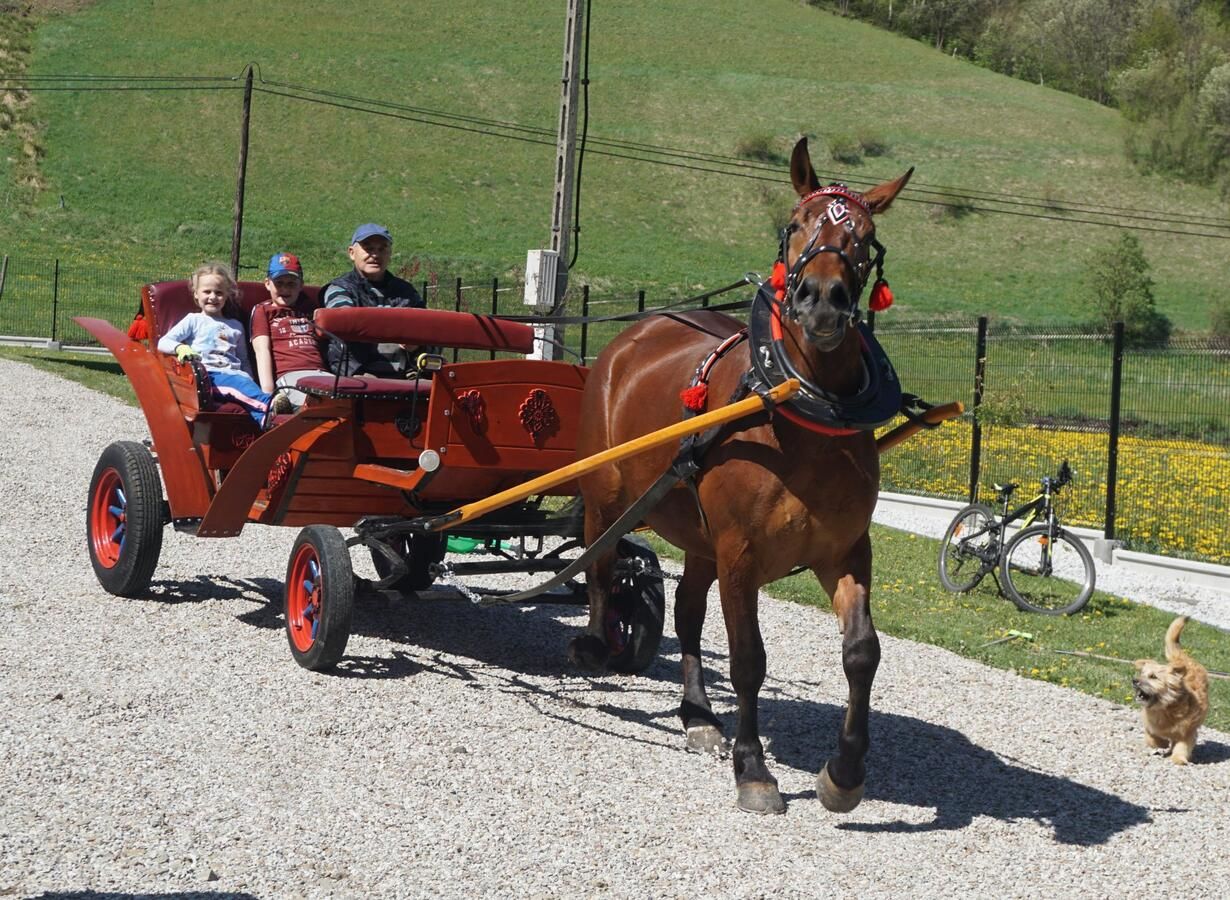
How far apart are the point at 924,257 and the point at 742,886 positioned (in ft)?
174

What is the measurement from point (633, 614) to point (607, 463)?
1570 mm

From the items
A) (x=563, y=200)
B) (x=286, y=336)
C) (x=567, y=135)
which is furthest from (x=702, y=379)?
(x=567, y=135)

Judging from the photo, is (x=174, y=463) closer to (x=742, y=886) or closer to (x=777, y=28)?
(x=742, y=886)

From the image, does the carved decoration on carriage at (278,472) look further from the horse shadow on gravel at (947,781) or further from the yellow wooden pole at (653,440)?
the horse shadow on gravel at (947,781)

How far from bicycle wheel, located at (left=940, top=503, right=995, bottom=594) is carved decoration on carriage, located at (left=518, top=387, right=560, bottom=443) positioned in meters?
5.31

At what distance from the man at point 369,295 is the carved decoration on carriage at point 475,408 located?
→ 662 millimetres

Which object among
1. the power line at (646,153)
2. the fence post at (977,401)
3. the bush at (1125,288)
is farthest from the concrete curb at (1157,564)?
the power line at (646,153)

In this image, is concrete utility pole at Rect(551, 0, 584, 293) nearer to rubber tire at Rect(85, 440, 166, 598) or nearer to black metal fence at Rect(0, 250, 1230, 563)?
black metal fence at Rect(0, 250, 1230, 563)

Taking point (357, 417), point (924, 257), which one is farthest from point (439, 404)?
point (924, 257)

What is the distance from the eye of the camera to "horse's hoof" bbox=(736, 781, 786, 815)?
17.8 feet

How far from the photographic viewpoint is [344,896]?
174 inches

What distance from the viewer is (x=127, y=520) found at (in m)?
8.37

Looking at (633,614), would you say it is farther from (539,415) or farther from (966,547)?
(966,547)

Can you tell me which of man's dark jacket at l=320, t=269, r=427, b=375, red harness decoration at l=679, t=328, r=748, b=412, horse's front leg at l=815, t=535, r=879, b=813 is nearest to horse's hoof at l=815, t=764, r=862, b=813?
horse's front leg at l=815, t=535, r=879, b=813
